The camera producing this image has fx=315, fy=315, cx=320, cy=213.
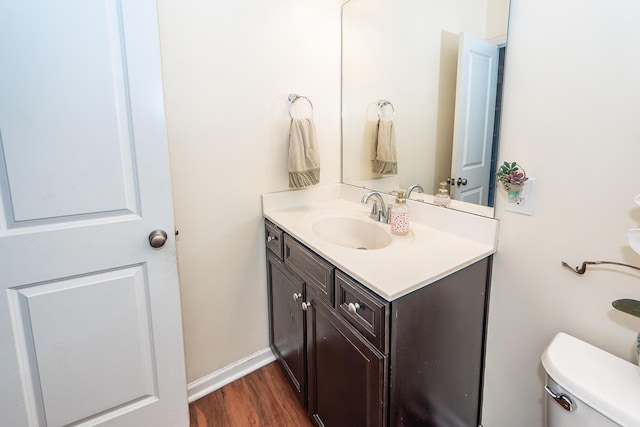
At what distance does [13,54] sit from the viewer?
0.89m

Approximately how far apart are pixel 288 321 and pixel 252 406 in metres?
0.45

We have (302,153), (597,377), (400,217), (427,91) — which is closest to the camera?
(597,377)

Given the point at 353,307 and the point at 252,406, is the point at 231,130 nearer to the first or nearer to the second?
the point at 353,307

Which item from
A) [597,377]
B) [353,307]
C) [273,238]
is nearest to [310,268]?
[353,307]

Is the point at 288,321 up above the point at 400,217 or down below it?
below

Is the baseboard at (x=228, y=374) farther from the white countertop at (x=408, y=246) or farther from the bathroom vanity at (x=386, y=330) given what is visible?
the white countertop at (x=408, y=246)

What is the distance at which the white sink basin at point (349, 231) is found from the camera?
1463 millimetres

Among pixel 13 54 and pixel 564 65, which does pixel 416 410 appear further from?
pixel 13 54

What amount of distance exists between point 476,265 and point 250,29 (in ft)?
4.55

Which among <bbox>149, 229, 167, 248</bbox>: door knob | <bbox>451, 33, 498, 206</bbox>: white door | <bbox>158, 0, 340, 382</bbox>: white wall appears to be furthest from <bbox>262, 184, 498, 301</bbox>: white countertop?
<bbox>149, 229, 167, 248</bbox>: door knob

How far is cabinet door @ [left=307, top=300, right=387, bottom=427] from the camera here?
920 mm

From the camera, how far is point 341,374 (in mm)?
1076

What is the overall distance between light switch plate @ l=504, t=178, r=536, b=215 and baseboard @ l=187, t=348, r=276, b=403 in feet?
4.75

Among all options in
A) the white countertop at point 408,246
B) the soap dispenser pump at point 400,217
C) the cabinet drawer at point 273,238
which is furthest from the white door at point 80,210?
the soap dispenser pump at point 400,217
